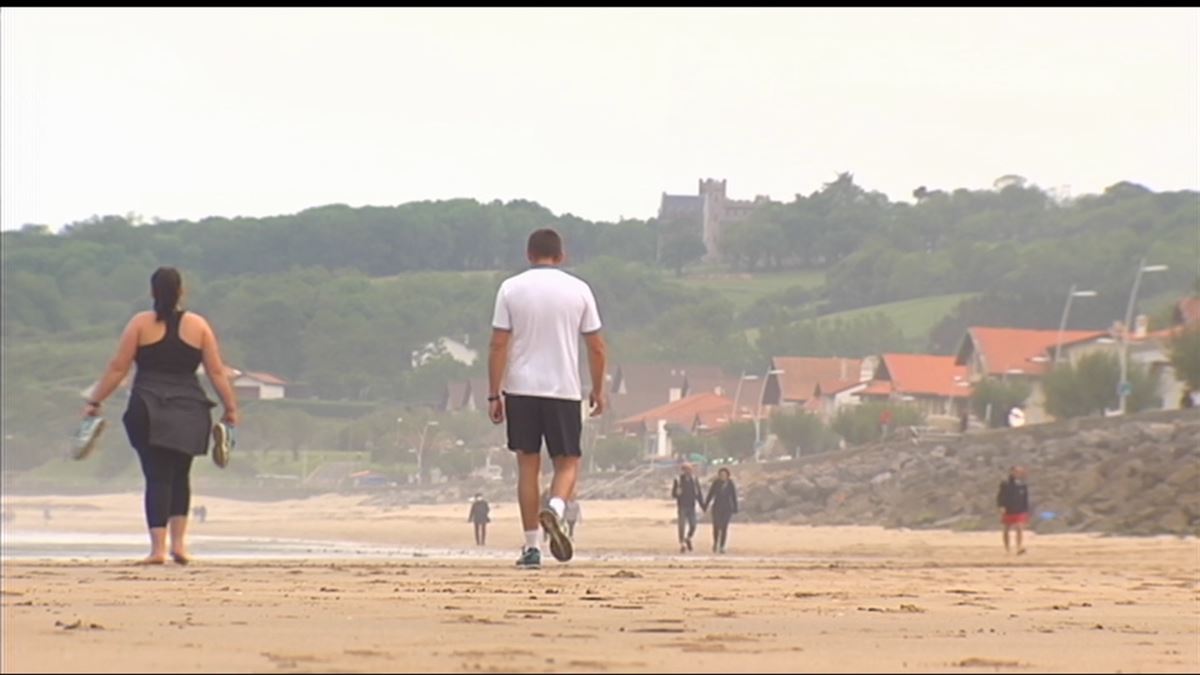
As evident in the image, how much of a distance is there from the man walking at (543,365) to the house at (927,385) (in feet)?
328

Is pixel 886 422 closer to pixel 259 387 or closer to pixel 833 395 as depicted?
pixel 833 395

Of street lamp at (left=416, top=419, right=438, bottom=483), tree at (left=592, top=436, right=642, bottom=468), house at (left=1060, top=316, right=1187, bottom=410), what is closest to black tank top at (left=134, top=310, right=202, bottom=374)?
house at (left=1060, top=316, right=1187, bottom=410)

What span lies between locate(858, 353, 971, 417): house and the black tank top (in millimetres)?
100829

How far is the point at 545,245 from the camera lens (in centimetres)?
1109

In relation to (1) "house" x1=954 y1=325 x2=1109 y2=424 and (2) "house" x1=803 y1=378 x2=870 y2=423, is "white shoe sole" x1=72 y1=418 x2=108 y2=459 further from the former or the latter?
(2) "house" x1=803 y1=378 x2=870 y2=423

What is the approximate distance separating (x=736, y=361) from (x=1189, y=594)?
165317 millimetres

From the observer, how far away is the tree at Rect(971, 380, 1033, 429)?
92188 millimetres

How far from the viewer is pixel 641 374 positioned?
16638 cm

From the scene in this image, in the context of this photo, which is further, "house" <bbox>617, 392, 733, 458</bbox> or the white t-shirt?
"house" <bbox>617, 392, 733, 458</bbox>

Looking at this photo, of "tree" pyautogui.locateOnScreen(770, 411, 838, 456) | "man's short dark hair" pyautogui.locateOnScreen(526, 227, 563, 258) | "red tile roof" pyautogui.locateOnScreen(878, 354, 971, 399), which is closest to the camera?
"man's short dark hair" pyautogui.locateOnScreen(526, 227, 563, 258)

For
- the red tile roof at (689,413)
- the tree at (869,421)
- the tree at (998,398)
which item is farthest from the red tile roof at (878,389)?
the tree at (998,398)

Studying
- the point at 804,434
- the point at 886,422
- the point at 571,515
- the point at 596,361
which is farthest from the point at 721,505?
the point at 804,434

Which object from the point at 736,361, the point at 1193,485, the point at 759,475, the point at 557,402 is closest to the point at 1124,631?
the point at 557,402

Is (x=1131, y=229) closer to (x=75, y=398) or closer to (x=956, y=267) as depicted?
(x=956, y=267)
